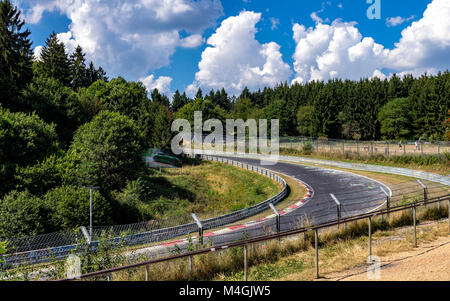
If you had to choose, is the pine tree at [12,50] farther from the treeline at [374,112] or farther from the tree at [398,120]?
the tree at [398,120]

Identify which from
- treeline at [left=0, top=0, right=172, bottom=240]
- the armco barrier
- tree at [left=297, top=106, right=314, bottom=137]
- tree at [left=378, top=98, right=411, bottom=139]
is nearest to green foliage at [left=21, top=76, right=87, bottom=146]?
treeline at [left=0, top=0, right=172, bottom=240]

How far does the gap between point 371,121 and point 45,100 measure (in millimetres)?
79201

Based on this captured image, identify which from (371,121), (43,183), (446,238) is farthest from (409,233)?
(371,121)

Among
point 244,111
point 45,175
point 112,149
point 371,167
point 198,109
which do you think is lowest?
point 371,167

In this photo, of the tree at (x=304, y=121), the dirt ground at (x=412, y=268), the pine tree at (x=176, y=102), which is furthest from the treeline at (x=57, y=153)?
the pine tree at (x=176, y=102)

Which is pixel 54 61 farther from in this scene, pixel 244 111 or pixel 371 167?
pixel 244 111

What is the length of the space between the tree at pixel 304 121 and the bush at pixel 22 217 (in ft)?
280

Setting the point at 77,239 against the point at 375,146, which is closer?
the point at 77,239

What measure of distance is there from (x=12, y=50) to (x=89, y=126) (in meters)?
18.8

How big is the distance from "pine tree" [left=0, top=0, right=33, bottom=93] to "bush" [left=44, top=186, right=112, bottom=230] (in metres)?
28.5

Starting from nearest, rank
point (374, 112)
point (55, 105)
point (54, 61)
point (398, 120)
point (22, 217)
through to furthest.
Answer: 1. point (22, 217)
2. point (55, 105)
3. point (54, 61)
4. point (398, 120)
5. point (374, 112)

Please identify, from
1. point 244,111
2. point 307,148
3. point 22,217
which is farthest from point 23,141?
point 244,111

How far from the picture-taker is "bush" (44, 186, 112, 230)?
21359 mm

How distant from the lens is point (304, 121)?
10100cm
